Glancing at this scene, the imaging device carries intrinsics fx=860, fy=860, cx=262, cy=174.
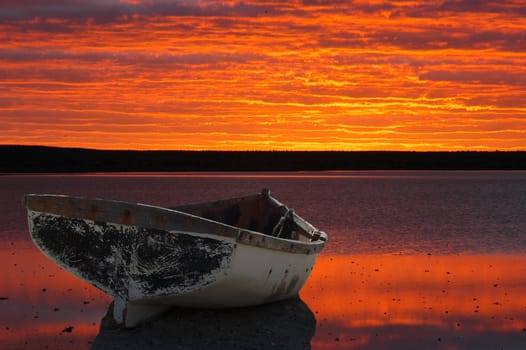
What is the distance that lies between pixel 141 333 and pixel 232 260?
5.87 feet

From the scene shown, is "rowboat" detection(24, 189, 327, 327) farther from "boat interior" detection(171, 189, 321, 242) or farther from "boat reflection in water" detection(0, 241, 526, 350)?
"boat interior" detection(171, 189, 321, 242)

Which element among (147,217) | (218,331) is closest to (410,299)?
(218,331)

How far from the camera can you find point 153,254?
12.2m

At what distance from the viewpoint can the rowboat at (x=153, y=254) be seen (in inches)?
474

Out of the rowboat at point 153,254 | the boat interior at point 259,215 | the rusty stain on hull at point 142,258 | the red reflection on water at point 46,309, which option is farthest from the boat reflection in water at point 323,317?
the boat interior at point 259,215

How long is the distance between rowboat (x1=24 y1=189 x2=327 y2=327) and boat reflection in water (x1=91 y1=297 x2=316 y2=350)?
237 mm

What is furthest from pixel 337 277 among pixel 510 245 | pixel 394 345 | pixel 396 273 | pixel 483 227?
pixel 483 227

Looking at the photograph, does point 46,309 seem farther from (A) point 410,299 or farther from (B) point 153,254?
(A) point 410,299

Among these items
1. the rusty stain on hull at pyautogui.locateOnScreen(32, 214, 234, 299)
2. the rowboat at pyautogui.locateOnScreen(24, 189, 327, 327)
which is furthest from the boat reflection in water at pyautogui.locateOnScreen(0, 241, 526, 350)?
the rusty stain on hull at pyautogui.locateOnScreen(32, 214, 234, 299)

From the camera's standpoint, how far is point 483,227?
38344mm

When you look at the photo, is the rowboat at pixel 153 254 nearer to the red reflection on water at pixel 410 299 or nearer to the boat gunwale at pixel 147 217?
the boat gunwale at pixel 147 217

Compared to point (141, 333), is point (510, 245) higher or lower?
lower

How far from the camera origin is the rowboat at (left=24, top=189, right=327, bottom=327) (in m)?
12.0

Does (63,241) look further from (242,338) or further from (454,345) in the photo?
(454,345)
